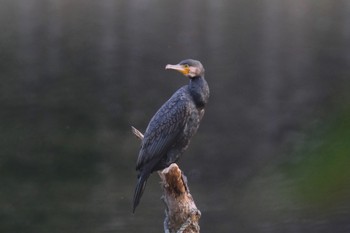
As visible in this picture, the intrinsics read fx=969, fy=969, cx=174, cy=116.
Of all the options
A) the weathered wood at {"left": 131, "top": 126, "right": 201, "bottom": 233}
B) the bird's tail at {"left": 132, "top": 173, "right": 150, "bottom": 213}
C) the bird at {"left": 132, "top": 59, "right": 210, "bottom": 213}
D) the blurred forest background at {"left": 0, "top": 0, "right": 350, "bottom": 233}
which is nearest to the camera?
the weathered wood at {"left": 131, "top": 126, "right": 201, "bottom": 233}

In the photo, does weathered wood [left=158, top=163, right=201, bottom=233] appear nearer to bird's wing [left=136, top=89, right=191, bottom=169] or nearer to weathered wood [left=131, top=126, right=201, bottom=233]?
weathered wood [left=131, top=126, right=201, bottom=233]

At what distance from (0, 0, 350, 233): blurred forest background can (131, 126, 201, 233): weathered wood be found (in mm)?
1999

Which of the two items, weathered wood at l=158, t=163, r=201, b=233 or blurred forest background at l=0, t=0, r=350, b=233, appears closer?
weathered wood at l=158, t=163, r=201, b=233

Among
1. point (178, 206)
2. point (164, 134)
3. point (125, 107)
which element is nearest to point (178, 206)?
point (178, 206)

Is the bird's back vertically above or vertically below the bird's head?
below

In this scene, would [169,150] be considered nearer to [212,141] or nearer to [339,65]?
[212,141]

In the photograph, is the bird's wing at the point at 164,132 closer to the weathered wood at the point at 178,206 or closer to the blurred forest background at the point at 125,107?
the weathered wood at the point at 178,206

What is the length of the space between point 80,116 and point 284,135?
4.32ft

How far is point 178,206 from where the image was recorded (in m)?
4.05

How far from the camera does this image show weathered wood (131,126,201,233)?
4039mm

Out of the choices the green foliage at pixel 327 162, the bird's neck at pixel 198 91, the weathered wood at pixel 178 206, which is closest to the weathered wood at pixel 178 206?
the weathered wood at pixel 178 206

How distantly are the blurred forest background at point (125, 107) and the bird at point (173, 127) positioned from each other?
1536 mm

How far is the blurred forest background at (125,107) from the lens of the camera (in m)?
6.09

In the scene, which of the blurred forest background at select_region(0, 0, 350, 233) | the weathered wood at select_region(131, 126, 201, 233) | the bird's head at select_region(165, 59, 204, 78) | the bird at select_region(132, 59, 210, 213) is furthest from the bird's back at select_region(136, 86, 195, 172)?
the blurred forest background at select_region(0, 0, 350, 233)
